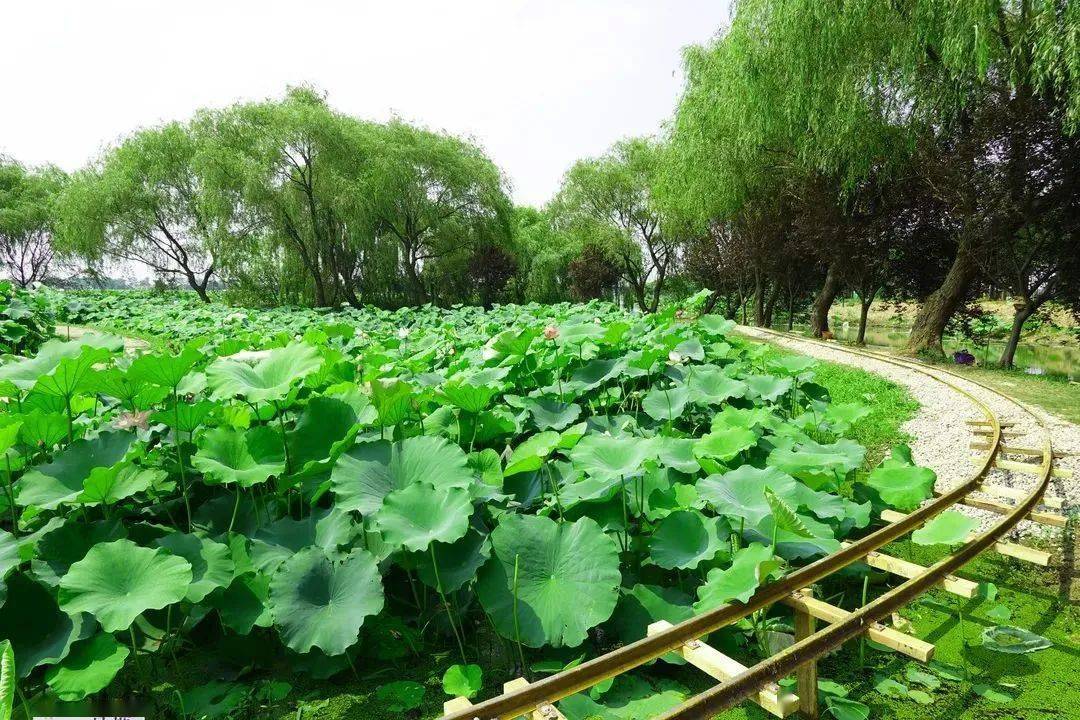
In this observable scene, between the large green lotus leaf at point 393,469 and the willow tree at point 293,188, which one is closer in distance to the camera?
the large green lotus leaf at point 393,469

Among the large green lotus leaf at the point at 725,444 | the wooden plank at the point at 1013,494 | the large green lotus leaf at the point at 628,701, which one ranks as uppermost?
the large green lotus leaf at the point at 725,444

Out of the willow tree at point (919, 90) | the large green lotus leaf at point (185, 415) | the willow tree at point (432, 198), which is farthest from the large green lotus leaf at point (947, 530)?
the willow tree at point (432, 198)

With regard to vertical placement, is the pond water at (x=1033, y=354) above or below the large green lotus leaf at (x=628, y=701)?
above

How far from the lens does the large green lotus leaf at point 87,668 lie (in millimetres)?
1341

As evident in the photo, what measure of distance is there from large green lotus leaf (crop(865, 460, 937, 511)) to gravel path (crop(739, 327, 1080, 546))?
882 mm

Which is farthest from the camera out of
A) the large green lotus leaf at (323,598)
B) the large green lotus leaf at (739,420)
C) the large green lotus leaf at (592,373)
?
the large green lotus leaf at (592,373)

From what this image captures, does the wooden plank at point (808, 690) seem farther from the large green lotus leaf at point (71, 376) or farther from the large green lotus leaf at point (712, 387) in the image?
the large green lotus leaf at point (71, 376)

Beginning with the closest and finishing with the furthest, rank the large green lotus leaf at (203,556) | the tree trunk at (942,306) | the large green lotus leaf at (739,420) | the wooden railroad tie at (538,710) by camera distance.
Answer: the wooden railroad tie at (538,710) → the large green lotus leaf at (203,556) → the large green lotus leaf at (739,420) → the tree trunk at (942,306)

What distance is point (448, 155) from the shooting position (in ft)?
65.9

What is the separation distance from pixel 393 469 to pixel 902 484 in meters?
2.08

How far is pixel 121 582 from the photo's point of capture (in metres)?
1.46

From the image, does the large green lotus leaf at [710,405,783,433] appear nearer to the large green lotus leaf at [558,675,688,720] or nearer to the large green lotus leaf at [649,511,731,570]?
the large green lotus leaf at [649,511,731,570]

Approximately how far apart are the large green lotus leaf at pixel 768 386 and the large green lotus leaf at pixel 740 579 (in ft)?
5.57

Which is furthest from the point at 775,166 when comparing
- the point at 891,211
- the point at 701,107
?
the point at 891,211
